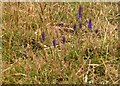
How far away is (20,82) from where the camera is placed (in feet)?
5.80

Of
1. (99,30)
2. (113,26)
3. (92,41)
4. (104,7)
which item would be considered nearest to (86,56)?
(92,41)

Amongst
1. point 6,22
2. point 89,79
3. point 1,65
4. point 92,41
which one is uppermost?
point 6,22

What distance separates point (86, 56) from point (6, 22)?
78 cm

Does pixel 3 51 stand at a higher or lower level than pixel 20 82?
higher

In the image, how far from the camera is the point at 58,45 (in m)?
2.11

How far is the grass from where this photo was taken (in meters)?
1.83

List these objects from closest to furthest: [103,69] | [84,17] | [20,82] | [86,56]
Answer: [20,82]
[103,69]
[86,56]
[84,17]

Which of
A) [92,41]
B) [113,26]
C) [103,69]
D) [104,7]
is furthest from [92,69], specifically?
[104,7]

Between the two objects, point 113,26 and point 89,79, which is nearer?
point 89,79

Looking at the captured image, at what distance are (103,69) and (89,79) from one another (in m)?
0.13

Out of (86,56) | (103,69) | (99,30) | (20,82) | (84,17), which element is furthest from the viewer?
(84,17)

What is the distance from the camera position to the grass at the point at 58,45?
5.99 ft

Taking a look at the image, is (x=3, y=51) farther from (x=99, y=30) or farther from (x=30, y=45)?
(x=99, y=30)

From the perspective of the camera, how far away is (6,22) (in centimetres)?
236
